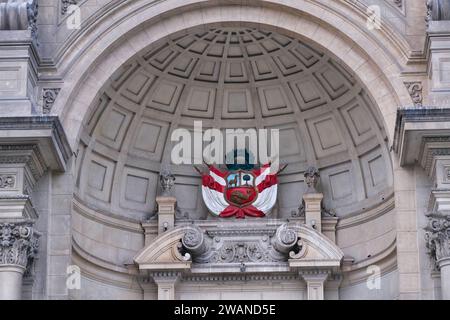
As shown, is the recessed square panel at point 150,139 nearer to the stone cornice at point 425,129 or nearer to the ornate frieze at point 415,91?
the ornate frieze at point 415,91

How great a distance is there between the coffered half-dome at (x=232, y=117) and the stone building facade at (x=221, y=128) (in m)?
0.04

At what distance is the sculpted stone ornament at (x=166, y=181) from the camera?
3509cm

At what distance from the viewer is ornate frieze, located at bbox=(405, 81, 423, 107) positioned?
32719 mm

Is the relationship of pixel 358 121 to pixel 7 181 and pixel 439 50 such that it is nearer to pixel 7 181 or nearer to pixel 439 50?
pixel 439 50

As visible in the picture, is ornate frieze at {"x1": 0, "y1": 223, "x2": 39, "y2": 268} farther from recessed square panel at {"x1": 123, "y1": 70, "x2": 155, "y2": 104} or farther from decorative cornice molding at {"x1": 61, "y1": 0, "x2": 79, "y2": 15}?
decorative cornice molding at {"x1": 61, "y1": 0, "x2": 79, "y2": 15}

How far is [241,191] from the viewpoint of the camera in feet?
116

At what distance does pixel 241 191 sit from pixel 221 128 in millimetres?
1581

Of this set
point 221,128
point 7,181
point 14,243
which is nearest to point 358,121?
point 221,128

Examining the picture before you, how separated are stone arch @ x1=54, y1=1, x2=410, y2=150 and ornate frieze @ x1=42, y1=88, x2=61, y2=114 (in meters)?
0.14

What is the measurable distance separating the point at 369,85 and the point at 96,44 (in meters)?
5.97

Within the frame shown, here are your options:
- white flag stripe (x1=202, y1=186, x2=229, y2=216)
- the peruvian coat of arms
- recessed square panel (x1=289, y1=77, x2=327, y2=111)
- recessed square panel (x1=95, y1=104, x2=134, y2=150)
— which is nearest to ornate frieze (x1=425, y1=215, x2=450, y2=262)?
recessed square panel (x1=289, y1=77, x2=327, y2=111)

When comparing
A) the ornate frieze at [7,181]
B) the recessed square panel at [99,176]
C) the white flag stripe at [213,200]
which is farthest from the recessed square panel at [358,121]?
the ornate frieze at [7,181]
